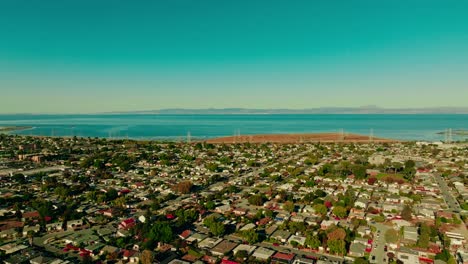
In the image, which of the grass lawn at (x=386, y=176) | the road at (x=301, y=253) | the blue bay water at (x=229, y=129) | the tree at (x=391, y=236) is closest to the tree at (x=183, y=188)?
the road at (x=301, y=253)

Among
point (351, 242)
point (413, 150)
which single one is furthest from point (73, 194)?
point (413, 150)

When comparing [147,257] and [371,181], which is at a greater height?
[147,257]

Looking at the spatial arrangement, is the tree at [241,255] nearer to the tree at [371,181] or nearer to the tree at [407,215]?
the tree at [407,215]

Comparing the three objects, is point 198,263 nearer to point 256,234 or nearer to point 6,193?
point 256,234

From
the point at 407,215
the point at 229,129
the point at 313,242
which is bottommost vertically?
the point at 229,129

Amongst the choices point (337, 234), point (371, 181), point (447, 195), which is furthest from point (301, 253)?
point (447, 195)

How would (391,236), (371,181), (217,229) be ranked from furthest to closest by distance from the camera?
(371,181) < (217,229) < (391,236)

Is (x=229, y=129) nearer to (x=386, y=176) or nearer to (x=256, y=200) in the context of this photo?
(x=386, y=176)

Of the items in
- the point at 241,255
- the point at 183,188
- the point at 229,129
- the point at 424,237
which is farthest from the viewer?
the point at 229,129

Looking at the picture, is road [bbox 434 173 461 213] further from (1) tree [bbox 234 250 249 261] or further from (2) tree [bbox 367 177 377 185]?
(1) tree [bbox 234 250 249 261]

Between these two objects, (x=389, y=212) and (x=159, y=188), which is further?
(x=159, y=188)
